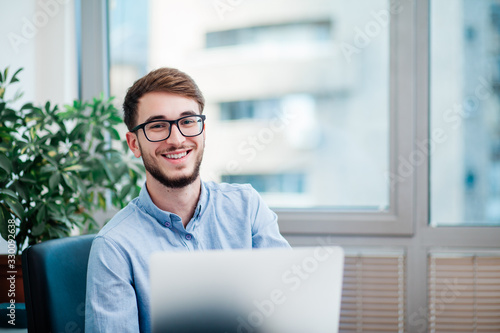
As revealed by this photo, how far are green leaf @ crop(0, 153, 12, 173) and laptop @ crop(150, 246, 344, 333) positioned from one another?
4.15ft

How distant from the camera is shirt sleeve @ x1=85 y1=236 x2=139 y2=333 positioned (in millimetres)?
1093

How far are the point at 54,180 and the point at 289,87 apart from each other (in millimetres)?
1348

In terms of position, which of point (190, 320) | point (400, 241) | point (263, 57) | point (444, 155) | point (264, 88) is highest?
point (263, 57)

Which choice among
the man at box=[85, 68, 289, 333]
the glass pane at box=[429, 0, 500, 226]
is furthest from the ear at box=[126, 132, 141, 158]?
the glass pane at box=[429, 0, 500, 226]

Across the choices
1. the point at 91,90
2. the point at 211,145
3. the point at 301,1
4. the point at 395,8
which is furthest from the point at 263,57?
the point at 91,90

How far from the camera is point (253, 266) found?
0.77m

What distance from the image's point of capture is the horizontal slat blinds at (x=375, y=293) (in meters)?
2.38

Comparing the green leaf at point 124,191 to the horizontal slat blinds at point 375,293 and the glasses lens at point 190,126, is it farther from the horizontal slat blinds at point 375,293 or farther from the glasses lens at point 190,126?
the horizontal slat blinds at point 375,293

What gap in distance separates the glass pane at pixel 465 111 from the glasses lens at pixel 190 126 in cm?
154

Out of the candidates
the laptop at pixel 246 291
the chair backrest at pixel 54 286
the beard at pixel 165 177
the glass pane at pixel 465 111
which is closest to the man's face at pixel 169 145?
the beard at pixel 165 177

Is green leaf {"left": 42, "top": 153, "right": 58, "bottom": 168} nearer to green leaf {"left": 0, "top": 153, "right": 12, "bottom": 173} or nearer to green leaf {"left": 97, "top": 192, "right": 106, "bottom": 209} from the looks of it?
green leaf {"left": 0, "top": 153, "right": 12, "bottom": 173}

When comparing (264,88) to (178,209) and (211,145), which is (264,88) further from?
(178,209)

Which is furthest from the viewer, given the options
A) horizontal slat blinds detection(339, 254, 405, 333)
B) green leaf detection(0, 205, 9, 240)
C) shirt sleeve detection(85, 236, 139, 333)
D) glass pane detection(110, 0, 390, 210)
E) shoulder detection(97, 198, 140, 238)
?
glass pane detection(110, 0, 390, 210)

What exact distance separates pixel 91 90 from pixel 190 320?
2.21 meters
